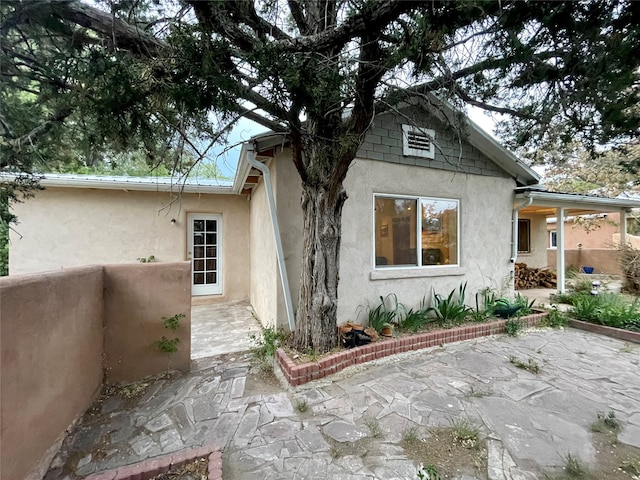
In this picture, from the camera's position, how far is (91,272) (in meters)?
3.21

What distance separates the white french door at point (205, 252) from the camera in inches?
313

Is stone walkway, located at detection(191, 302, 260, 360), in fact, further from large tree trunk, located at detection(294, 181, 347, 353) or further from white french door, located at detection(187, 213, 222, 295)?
large tree trunk, located at detection(294, 181, 347, 353)

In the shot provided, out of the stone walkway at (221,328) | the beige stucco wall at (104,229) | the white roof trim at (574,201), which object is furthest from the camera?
the white roof trim at (574,201)

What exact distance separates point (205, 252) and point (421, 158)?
6406mm

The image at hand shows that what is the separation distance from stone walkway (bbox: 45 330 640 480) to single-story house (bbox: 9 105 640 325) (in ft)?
4.93

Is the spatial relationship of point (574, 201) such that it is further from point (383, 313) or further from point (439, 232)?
point (383, 313)

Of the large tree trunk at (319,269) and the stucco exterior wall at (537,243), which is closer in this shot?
the large tree trunk at (319,269)

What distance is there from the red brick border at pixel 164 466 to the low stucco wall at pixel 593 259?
14920 millimetres

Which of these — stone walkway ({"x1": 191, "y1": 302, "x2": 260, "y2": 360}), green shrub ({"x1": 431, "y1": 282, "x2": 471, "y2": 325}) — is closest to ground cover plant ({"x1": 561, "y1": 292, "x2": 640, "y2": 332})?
green shrub ({"x1": 431, "y1": 282, "x2": 471, "y2": 325})

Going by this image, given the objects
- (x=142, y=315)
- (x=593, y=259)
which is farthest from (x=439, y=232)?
(x=593, y=259)

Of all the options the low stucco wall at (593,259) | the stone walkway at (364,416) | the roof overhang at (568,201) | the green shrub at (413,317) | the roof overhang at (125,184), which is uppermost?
the roof overhang at (125,184)

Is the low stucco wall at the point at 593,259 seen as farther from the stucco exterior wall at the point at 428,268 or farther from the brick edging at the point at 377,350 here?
the brick edging at the point at 377,350

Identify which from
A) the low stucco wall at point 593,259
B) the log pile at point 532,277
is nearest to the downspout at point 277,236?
the log pile at point 532,277

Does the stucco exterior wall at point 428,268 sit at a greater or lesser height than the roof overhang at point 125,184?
lesser
